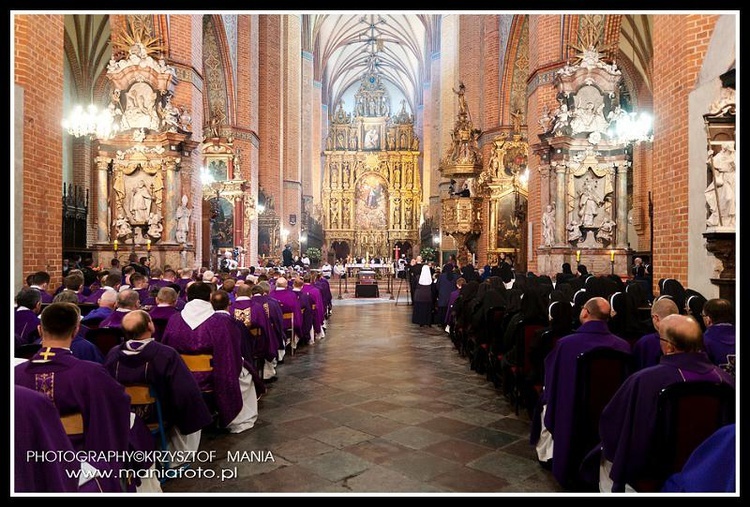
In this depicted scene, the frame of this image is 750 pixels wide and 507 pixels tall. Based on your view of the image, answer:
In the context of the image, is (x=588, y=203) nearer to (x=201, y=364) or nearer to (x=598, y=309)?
(x=598, y=309)

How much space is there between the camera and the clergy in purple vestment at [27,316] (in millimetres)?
4621

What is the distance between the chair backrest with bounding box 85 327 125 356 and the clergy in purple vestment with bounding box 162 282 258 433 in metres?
0.37

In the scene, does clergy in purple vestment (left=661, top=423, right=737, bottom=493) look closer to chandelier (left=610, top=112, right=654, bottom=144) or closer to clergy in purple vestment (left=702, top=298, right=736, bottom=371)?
clergy in purple vestment (left=702, top=298, right=736, bottom=371)

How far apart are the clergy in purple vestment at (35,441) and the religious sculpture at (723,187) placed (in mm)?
5850

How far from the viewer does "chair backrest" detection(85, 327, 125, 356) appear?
4.66 metres

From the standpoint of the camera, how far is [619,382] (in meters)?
3.75

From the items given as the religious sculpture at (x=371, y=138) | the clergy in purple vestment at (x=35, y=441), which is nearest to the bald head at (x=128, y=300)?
the clergy in purple vestment at (x=35, y=441)

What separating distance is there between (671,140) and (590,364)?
4685 mm

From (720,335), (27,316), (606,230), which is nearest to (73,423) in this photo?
(27,316)

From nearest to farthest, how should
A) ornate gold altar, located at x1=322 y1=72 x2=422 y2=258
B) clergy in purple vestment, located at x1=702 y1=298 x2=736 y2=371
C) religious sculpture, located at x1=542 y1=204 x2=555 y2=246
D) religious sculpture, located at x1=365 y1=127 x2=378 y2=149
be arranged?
clergy in purple vestment, located at x1=702 y1=298 x2=736 y2=371 → religious sculpture, located at x1=542 y1=204 x2=555 y2=246 → ornate gold altar, located at x1=322 y1=72 x2=422 y2=258 → religious sculpture, located at x1=365 y1=127 x2=378 y2=149

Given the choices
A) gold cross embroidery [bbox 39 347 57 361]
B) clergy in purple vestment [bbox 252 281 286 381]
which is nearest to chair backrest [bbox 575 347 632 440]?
gold cross embroidery [bbox 39 347 57 361]

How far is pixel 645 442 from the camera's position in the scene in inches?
113

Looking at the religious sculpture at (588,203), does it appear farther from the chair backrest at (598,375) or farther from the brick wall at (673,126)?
the chair backrest at (598,375)
